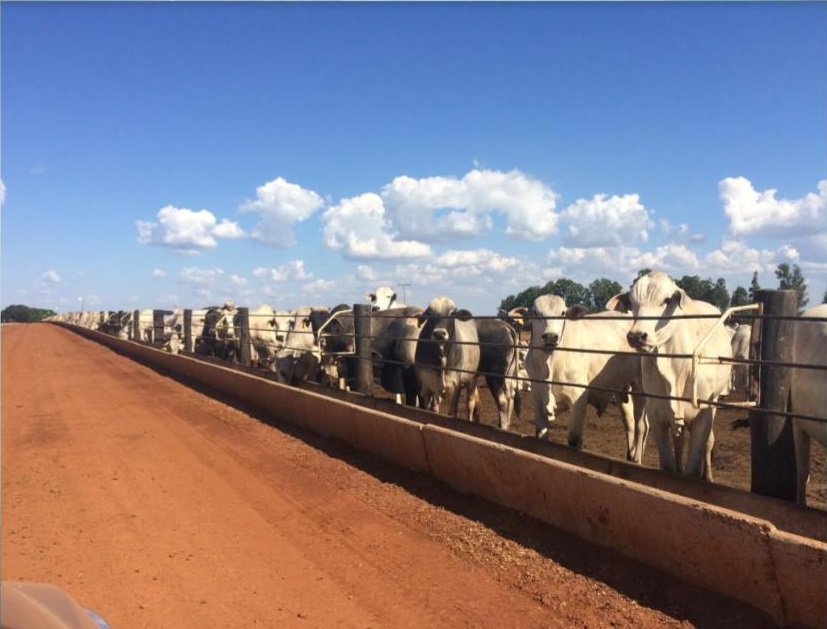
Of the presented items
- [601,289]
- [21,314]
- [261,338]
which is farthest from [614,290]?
[21,314]

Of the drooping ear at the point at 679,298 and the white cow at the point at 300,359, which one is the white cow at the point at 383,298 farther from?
the drooping ear at the point at 679,298

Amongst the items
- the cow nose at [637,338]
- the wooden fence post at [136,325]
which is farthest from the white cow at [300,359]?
the wooden fence post at [136,325]

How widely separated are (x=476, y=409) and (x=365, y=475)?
354cm

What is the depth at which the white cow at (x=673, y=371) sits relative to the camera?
599 centimetres

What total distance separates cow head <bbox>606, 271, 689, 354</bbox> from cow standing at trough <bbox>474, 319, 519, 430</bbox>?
10.6 ft

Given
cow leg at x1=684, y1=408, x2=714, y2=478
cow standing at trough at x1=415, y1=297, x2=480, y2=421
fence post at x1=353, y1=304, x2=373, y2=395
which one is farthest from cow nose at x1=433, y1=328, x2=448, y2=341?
cow leg at x1=684, y1=408, x2=714, y2=478

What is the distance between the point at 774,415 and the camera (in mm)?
4820

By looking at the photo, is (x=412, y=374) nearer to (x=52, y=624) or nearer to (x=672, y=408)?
(x=672, y=408)

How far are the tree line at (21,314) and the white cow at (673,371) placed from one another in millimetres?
126886

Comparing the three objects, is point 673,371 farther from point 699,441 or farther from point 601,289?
point 601,289

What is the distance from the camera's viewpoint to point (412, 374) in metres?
10.8

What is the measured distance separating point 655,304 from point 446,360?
162 inches

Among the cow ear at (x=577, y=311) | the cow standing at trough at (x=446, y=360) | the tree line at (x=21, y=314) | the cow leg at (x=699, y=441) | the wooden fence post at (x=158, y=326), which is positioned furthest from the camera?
the tree line at (x=21, y=314)

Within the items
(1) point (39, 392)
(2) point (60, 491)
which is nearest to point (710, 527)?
(2) point (60, 491)
